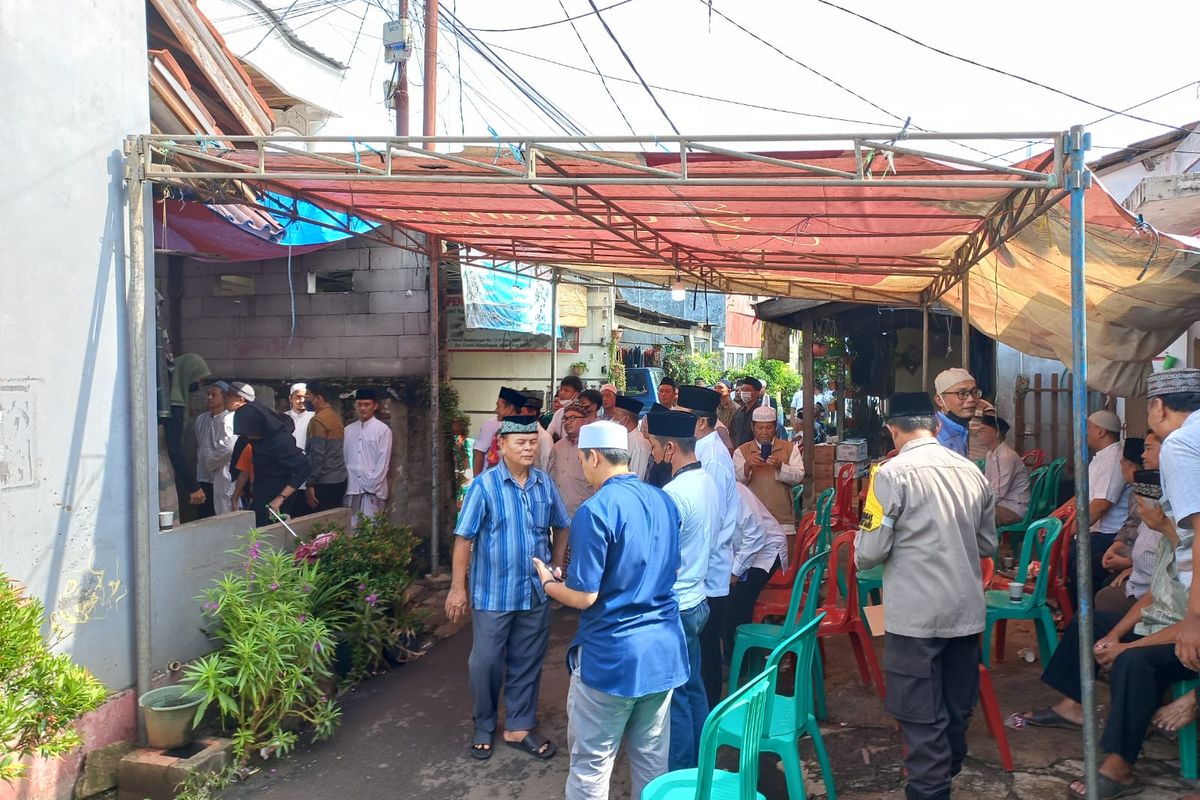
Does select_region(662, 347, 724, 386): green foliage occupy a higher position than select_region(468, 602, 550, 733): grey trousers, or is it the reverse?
select_region(662, 347, 724, 386): green foliage

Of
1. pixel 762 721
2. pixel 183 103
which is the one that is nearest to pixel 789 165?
pixel 762 721

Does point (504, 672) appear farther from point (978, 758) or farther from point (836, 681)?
point (978, 758)

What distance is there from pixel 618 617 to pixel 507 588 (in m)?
1.36

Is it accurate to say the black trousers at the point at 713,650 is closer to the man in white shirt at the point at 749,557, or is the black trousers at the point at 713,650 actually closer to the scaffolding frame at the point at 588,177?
the man in white shirt at the point at 749,557

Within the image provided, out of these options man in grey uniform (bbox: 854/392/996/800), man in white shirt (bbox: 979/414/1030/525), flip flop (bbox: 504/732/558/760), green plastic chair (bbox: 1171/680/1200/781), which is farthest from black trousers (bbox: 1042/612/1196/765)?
man in white shirt (bbox: 979/414/1030/525)

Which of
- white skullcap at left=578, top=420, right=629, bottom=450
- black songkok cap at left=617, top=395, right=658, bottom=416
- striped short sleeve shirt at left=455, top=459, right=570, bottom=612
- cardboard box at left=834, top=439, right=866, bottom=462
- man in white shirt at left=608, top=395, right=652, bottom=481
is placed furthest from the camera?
cardboard box at left=834, top=439, right=866, bottom=462

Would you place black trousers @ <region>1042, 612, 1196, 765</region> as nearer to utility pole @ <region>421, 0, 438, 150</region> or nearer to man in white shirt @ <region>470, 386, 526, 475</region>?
man in white shirt @ <region>470, 386, 526, 475</region>

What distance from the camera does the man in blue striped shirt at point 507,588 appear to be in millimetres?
4109

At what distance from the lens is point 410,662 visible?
552 centimetres

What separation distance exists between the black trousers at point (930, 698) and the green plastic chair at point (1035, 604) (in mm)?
Result: 978

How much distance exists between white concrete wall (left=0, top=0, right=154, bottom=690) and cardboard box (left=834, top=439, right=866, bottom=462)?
7927mm

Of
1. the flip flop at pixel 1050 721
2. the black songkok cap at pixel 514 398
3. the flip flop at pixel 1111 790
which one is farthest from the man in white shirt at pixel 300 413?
the flip flop at pixel 1111 790

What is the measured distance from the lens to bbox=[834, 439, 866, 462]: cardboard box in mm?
9945

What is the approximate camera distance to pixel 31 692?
9.70 ft
